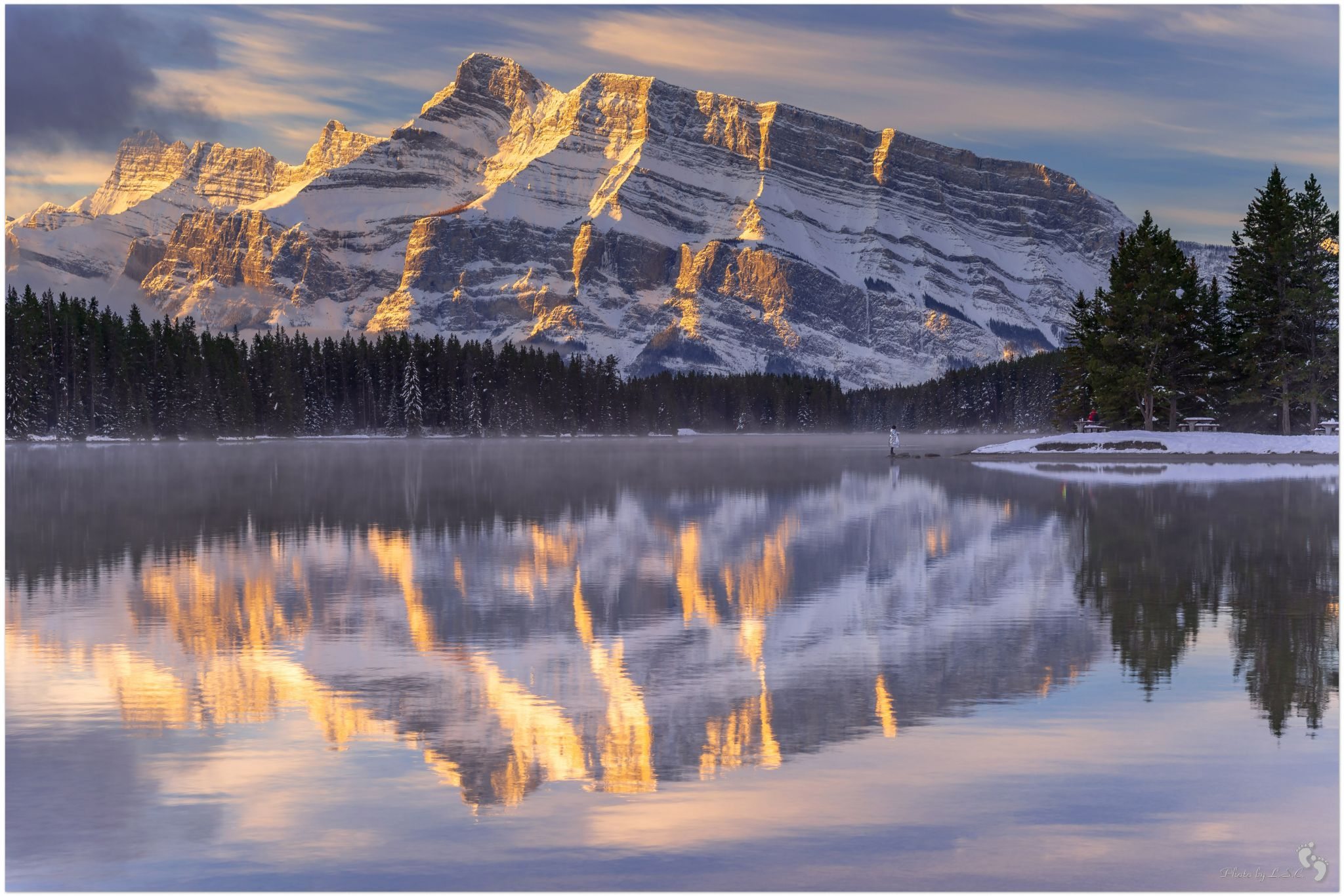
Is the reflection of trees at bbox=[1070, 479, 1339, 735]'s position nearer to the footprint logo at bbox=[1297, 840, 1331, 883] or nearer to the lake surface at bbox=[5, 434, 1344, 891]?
the lake surface at bbox=[5, 434, 1344, 891]

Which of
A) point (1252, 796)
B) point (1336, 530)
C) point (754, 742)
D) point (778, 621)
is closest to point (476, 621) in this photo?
point (778, 621)

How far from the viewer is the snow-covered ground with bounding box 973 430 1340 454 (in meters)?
80.5

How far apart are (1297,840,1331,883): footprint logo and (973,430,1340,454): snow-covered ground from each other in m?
73.3

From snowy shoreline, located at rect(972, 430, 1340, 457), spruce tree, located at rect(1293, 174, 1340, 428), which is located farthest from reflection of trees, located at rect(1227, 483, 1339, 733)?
spruce tree, located at rect(1293, 174, 1340, 428)

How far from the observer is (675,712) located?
14.5 metres

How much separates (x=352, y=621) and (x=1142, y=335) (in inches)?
3094

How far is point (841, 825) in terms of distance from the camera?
1077cm

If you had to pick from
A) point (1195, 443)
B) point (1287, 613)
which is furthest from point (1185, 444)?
point (1287, 613)

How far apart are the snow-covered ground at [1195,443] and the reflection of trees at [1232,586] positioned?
135ft

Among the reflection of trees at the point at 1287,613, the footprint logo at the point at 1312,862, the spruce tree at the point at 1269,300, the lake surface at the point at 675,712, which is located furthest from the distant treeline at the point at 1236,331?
the footprint logo at the point at 1312,862

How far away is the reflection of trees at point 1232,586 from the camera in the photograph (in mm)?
16141

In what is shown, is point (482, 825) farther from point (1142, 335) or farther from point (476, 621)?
point (1142, 335)

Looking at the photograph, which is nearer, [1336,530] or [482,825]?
[482,825]

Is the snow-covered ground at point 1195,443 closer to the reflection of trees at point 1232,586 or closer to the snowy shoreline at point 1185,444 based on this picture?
the snowy shoreline at point 1185,444
